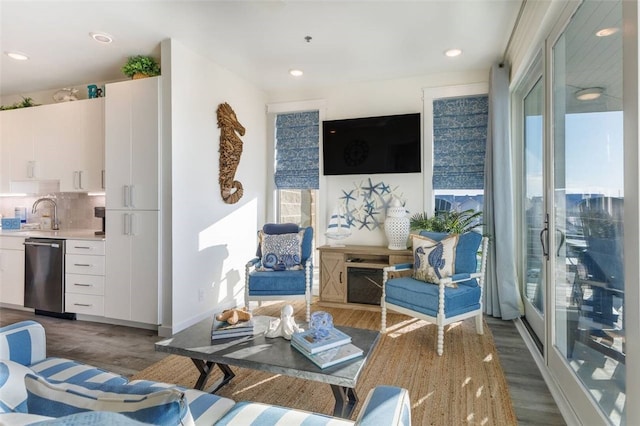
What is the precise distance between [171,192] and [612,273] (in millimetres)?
3139

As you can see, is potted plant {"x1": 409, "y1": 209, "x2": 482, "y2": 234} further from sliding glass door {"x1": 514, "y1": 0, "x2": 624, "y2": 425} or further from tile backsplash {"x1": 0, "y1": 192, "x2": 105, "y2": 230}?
tile backsplash {"x1": 0, "y1": 192, "x2": 105, "y2": 230}

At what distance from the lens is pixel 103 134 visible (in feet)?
11.8

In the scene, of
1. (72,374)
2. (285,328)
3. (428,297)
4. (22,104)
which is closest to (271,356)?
(285,328)

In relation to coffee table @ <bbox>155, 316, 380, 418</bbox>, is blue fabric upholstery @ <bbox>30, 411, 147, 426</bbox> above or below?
above

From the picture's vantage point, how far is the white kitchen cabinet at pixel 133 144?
10.3ft

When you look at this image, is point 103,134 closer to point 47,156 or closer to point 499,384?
point 47,156

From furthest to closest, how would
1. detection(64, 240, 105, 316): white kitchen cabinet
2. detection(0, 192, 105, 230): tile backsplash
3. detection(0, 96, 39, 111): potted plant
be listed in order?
1. detection(0, 192, 105, 230): tile backsplash
2. detection(0, 96, 39, 111): potted plant
3. detection(64, 240, 105, 316): white kitchen cabinet

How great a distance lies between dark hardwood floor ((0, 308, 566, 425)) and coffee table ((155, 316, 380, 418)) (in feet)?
2.98

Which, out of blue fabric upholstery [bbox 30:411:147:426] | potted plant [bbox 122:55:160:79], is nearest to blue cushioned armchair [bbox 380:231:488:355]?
blue fabric upholstery [bbox 30:411:147:426]

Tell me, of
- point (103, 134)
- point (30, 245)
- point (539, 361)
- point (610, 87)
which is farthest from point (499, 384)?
point (30, 245)

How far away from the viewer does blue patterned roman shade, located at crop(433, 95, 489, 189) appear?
12.4ft

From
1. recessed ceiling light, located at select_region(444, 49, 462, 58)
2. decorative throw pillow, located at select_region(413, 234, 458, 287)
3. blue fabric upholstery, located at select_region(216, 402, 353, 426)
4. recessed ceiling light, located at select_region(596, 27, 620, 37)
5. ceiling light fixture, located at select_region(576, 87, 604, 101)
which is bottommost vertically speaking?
blue fabric upholstery, located at select_region(216, 402, 353, 426)

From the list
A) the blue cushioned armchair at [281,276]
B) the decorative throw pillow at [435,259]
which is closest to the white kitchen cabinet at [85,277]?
the blue cushioned armchair at [281,276]

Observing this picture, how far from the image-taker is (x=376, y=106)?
416cm
